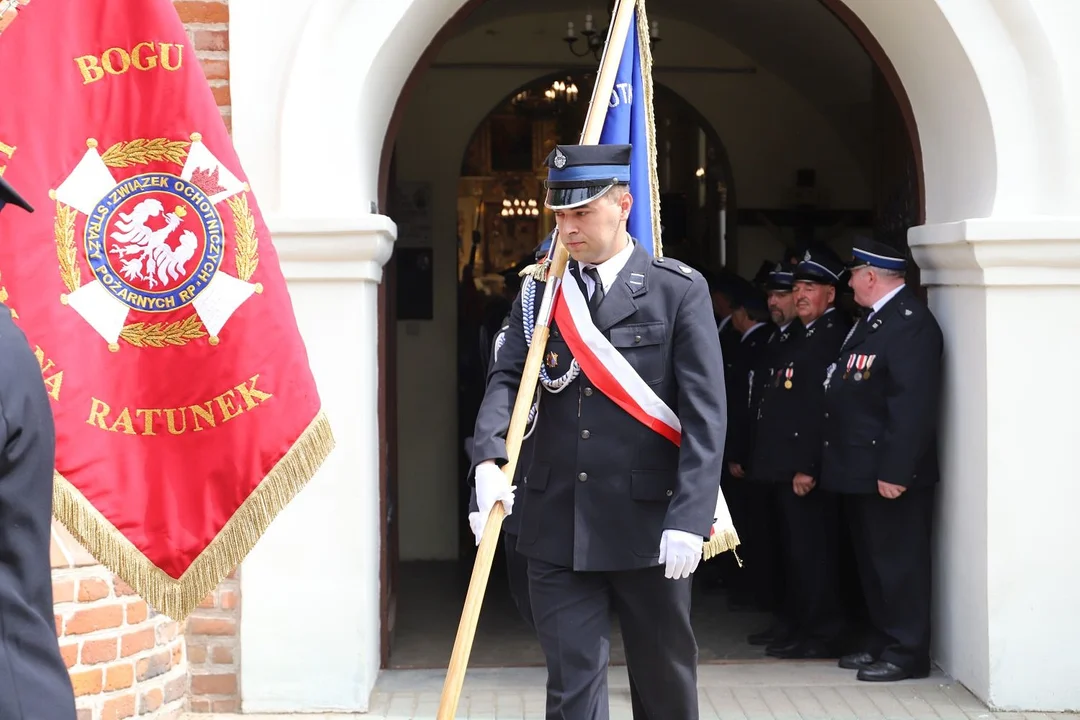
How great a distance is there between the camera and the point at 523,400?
349cm

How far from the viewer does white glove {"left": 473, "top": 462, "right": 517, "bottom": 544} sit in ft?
11.0

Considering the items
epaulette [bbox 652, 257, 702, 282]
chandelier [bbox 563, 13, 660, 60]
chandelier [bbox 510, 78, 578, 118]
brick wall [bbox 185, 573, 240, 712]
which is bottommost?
brick wall [bbox 185, 573, 240, 712]

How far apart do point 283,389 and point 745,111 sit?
6855 millimetres

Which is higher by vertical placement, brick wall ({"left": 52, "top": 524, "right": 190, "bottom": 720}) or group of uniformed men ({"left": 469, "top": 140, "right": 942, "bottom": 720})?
group of uniformed men ({"left": 469, "top": 140, "right": 942, "bottom": 720})

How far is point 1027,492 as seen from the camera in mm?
4941

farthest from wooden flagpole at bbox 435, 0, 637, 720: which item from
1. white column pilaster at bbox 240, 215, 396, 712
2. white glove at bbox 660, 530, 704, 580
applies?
white column pilaster at bbox 240, 215, 396, 712

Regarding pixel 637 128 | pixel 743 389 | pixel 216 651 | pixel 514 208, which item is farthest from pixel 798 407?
pixel 514 208

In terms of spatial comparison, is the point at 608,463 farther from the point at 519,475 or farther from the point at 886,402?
the point at 886,402

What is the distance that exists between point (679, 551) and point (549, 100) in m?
6.82

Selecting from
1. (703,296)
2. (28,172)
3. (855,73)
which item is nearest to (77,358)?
(28,172)

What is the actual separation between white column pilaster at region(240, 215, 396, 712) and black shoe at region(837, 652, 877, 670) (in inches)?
74.3

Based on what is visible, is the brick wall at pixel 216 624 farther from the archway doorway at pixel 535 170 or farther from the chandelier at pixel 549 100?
the chandelier at pixel 549 100

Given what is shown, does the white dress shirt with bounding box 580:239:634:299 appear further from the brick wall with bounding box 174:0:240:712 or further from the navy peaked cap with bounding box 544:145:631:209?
the brick wall with bounding box 174:0:240:712

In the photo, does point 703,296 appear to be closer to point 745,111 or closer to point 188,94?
point 188,94
